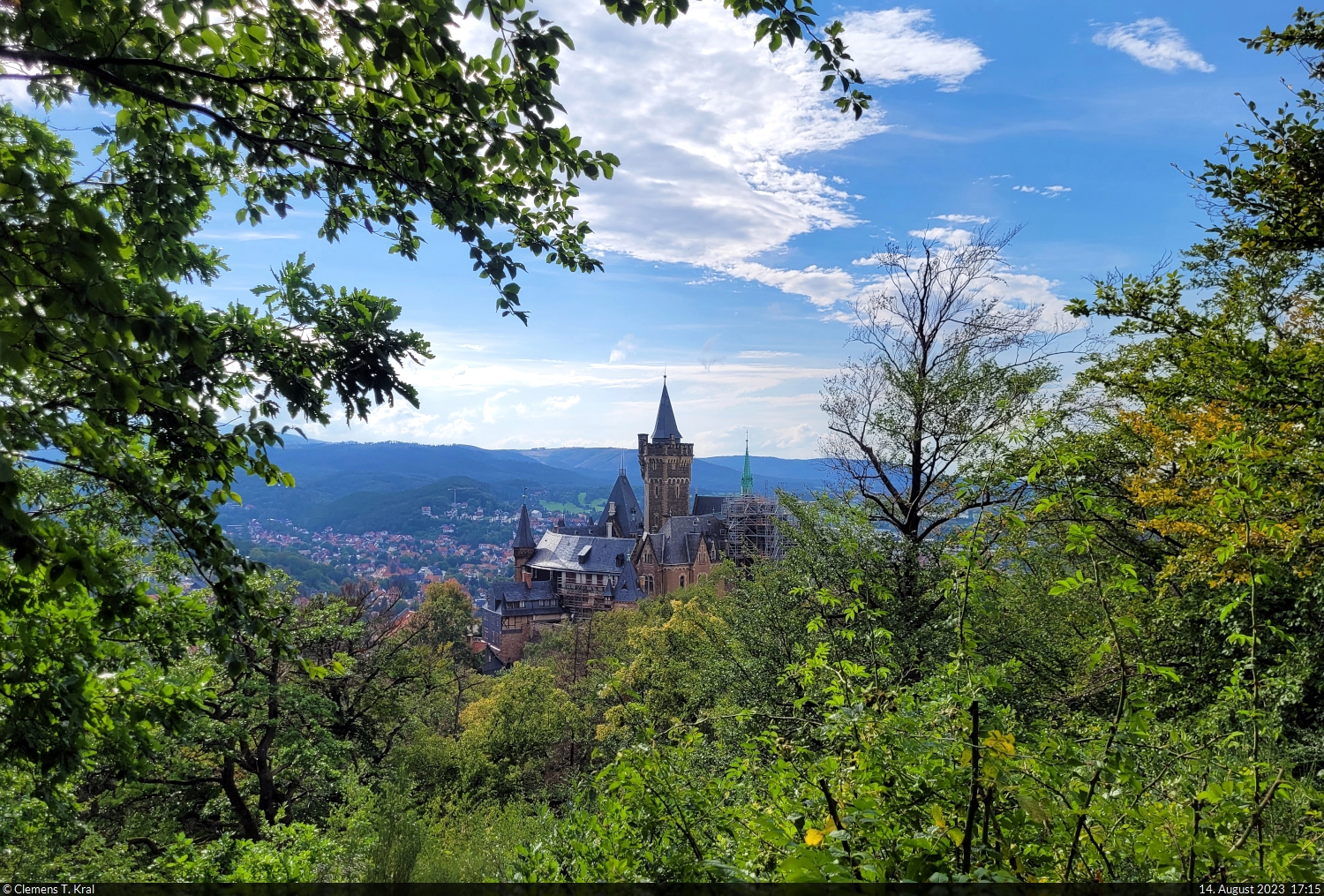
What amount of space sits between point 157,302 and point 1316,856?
5.06 meters

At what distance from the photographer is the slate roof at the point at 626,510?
2763 inches

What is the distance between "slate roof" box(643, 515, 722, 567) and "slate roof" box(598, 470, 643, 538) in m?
7.64

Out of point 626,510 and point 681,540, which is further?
point 626,510

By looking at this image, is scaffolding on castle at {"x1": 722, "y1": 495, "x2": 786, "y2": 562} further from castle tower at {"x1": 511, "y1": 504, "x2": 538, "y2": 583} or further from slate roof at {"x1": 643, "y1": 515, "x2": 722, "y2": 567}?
castle tower at {"x1": 511, "y1": 504, "x2": 538, "y2": 583}

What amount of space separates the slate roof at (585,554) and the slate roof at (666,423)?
42.5 feet

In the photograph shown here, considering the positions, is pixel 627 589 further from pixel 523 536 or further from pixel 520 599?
pixel 523 536

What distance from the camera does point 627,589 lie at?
58.0 metres

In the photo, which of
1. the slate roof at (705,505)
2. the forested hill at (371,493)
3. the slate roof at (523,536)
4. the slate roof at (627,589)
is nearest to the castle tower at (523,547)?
the slate roof at (523,536)

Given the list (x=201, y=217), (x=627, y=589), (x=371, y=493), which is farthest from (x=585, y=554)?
(x=371, y=493)

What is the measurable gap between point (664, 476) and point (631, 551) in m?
9.72

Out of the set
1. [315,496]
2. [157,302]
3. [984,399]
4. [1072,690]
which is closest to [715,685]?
[1072,690]

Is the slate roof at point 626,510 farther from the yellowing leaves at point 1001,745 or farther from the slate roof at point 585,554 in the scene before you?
the yellowing leaves at point 1001,745

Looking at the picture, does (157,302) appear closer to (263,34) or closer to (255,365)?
(263,34)

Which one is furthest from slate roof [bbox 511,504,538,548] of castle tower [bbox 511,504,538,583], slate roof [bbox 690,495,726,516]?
slate roof [bbox 690,495,726,516]
